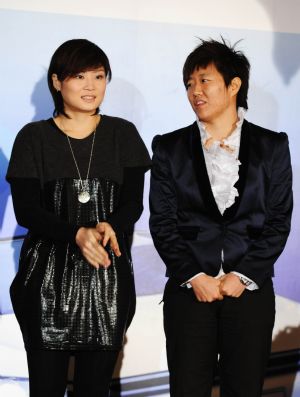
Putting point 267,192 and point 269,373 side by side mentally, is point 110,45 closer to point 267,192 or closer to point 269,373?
point 267,192

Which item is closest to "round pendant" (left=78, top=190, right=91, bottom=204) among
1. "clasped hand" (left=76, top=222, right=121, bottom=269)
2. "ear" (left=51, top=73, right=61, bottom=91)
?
"clasped hand" (left=76, top=222, right=121, bottom=269)

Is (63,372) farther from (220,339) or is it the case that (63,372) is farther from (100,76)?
(100,76)

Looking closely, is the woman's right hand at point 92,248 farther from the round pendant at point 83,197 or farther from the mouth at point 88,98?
the mouth at point 88,98

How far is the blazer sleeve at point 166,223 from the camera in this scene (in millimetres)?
2221

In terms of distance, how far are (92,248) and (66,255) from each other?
0.18m

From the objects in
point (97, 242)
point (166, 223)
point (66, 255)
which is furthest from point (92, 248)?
point (166, 223)

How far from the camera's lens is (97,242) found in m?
2.04

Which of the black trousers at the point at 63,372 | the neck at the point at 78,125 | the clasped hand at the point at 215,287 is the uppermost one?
the neck at the point at 78,125

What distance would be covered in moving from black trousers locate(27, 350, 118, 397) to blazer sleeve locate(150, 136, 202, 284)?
0.35m

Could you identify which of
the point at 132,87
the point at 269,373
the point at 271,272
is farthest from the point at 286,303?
the point at 132,87

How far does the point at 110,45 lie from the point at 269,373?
173 cm

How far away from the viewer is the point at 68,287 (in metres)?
2.15

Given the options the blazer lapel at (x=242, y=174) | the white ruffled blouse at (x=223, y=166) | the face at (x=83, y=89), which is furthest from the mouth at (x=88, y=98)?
the blazer lapel at (x=242, y=174)

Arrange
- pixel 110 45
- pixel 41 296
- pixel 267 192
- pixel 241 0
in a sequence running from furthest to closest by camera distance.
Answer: pixel 241 0 → pixel 110 45 → pixel 267 192 → pixel 41 296
